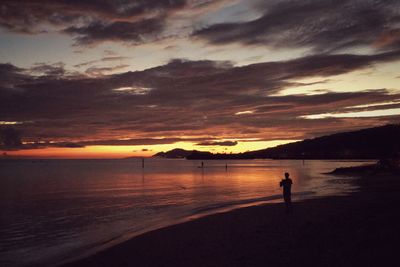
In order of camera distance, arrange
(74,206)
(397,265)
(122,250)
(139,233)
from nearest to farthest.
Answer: (397,265) < (122,250) < (139,233) < (74,206)

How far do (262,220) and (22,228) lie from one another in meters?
15.2

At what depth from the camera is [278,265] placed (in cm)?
1190

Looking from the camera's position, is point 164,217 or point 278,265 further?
point 164,217


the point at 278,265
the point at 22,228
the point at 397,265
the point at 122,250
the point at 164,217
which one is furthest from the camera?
the point at 164,217

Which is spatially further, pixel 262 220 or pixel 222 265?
pixel 262 220

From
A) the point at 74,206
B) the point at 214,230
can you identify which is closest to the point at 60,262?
the point at 214,230

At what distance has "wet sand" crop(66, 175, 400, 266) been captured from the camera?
1224cm

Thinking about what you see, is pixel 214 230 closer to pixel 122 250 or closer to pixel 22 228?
pixel 122 250

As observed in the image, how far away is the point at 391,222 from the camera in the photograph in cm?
1659

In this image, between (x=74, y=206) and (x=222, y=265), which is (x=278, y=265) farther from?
(x=74, y=206)

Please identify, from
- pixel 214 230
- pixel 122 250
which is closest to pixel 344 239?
pixel 214 230

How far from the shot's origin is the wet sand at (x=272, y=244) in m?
12.2

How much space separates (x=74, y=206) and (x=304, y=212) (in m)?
22.3

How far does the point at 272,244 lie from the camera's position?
14.8m
